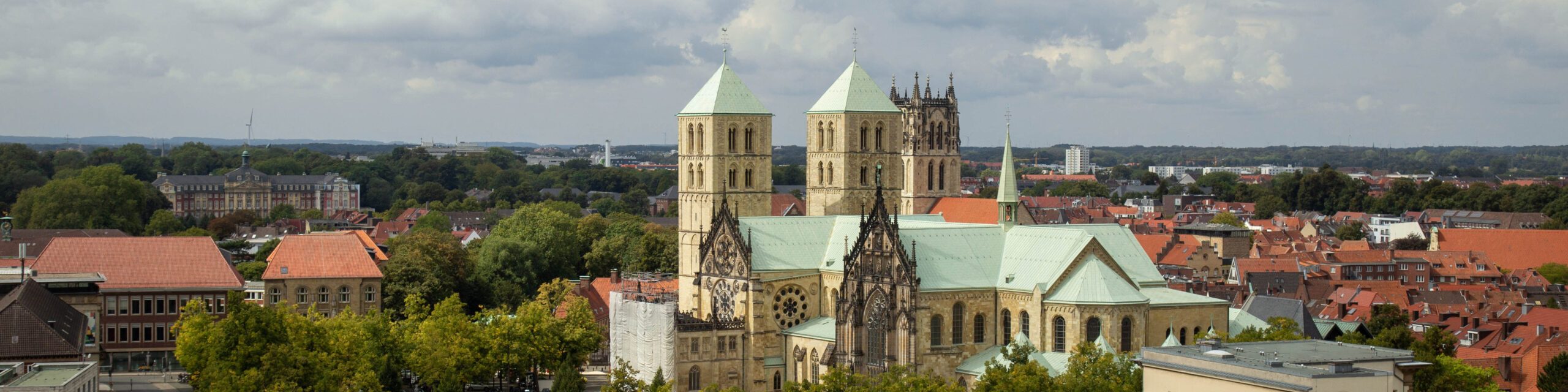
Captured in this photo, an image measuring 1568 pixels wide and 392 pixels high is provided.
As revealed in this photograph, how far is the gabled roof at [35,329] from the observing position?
254 feet

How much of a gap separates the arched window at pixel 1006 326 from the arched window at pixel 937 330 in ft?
9.93

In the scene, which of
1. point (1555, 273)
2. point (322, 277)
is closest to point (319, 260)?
point (322, 277)

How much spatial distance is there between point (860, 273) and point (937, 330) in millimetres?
4549

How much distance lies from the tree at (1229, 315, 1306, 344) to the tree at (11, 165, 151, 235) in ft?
444

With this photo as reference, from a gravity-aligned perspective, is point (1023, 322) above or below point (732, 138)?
below

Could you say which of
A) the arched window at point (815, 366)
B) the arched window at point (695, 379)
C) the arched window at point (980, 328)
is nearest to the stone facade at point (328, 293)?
the arched window at point (695, 379)

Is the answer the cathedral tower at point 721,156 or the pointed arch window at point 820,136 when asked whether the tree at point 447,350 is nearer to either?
the cathedral tower at point 721,156

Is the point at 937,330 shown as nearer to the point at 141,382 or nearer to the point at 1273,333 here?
the point at 1273,333

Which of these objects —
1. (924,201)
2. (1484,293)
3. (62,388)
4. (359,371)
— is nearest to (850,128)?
(924,201)

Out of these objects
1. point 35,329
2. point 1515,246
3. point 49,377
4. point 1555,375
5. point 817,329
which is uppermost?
point 35,329

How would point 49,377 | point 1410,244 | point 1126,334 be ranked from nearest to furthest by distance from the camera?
point 49,377
point 1126,334
point 1410,244

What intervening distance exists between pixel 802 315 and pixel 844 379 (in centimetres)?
1676

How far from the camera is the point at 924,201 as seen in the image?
126m

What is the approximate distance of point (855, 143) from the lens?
101 metres
